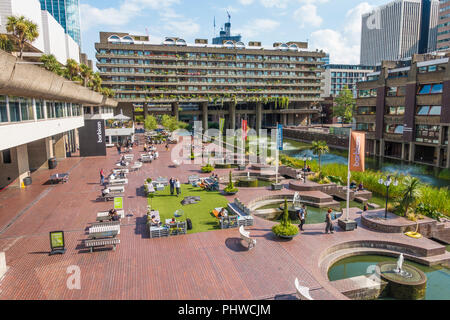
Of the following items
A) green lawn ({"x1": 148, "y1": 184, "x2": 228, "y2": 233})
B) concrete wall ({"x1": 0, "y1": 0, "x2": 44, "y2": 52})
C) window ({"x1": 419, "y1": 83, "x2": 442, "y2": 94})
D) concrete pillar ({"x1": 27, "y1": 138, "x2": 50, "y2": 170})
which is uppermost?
concrete wall ({"x1": 0, "y1": 0, "x2": 44, "y2": 52})

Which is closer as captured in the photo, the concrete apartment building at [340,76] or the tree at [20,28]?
the tree at [20,28]

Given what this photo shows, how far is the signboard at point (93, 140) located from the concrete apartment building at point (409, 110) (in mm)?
42840

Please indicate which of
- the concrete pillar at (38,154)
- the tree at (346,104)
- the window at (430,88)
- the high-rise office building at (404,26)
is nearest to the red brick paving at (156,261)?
the concrete pillar at (38,154)

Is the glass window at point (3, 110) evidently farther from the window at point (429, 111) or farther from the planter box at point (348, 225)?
the window at point (429, 111)

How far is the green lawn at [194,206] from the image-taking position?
17672mm

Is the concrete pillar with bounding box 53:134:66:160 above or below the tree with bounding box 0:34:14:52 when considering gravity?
below

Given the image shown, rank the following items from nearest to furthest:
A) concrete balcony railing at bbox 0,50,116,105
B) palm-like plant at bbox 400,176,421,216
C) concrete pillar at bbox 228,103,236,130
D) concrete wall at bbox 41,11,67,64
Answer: concrete balcony railing at bbox 0,50,116,105 < palm-like plant at bbox 400,176,421,216 < concrete wall at bbox 41,11,67,64 < concrete pillar at bbox 228,103,236,130

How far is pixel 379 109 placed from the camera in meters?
53.2

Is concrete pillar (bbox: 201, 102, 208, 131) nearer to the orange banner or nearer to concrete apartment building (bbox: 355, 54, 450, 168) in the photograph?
concrete apartment building (bbox: 355, 54, 450, 168)

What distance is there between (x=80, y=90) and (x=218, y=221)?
23.9 metres

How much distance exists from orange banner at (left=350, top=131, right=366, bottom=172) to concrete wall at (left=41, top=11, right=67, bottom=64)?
48.4m

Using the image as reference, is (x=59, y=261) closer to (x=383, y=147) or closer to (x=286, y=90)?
(x=383, y=147)

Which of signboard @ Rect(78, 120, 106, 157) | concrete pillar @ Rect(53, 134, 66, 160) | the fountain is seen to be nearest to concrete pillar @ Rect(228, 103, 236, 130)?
signboard @ Rect(78, 120, 106, 157)

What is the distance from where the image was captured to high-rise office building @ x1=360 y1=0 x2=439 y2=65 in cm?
17612
